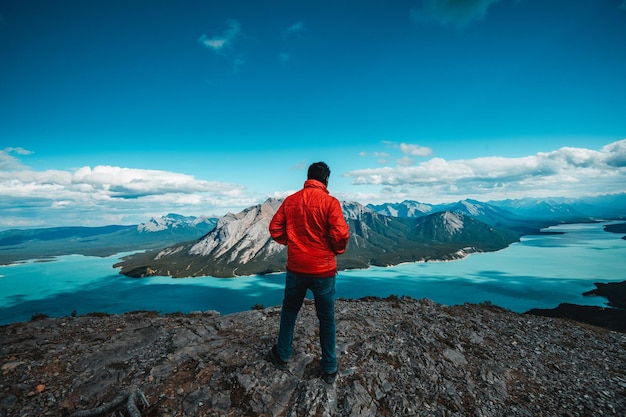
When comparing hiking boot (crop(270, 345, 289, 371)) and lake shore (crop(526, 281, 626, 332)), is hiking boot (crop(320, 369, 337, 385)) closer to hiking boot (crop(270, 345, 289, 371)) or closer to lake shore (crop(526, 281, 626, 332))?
hiking boot (crop(270, 345, 289, 371))

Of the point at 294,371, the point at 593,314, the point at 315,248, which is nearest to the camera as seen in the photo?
the point at 315,248

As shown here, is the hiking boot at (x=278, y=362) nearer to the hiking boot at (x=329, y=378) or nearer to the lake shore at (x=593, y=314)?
the hiking boot at (x=329, y=378)

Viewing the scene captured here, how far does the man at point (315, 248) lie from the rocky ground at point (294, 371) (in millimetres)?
1377

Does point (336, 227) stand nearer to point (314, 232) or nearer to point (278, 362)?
point (314, 232)

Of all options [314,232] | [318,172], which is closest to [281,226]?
[314,232]

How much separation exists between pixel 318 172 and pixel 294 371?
500 centimetres

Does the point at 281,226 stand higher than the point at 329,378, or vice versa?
the point at 281,226

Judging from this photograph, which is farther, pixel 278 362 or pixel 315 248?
pixel 278 362

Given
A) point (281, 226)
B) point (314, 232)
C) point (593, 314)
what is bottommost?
point (593, 314)

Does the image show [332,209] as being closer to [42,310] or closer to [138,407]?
[138,407]

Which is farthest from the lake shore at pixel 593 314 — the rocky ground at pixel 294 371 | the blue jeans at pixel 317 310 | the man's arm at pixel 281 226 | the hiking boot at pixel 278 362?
the man's arm at pixel 281 226

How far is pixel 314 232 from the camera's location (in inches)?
246

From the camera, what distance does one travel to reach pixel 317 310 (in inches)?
246

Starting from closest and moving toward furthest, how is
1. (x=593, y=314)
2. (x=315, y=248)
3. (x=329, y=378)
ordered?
1. (x=315, y=248)
2. (x=329, y=378)
3. (x=593, y=314)
